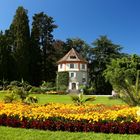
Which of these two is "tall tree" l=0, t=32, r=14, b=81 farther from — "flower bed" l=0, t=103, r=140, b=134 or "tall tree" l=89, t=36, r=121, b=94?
"flower bed" l=0, t=103, r=140, b=134

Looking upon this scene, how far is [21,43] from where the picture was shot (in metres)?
62.4

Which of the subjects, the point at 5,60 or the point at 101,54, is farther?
the point at 101,54

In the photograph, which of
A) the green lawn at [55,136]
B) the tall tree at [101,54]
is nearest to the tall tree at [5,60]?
the tall tree at [101,54]

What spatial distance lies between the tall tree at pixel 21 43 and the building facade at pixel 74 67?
23.6 feet

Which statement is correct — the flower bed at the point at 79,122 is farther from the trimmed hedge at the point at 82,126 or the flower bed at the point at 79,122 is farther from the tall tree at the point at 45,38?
the tall tree at the point at 45,38

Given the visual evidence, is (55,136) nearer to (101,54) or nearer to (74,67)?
(74,67)

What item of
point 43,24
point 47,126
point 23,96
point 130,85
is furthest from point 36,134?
point 43,24

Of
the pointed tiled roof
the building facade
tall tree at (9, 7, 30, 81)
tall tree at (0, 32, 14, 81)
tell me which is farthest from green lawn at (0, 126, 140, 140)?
the pointed tiled roof

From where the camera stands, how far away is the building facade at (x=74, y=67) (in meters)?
67.6

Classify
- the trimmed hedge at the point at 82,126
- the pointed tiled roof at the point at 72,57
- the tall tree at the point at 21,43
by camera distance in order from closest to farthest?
1. the trimmed hedge at the point at 82,126
2. the tall tree at the point at 21,43
3. the pointed tiled roof at the point at 72,57

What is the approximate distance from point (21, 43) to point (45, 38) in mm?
8086

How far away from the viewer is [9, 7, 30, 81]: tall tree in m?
62.4

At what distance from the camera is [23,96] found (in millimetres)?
17906

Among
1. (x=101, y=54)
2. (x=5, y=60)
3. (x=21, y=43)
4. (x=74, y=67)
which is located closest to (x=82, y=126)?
(x=5, y=60)
